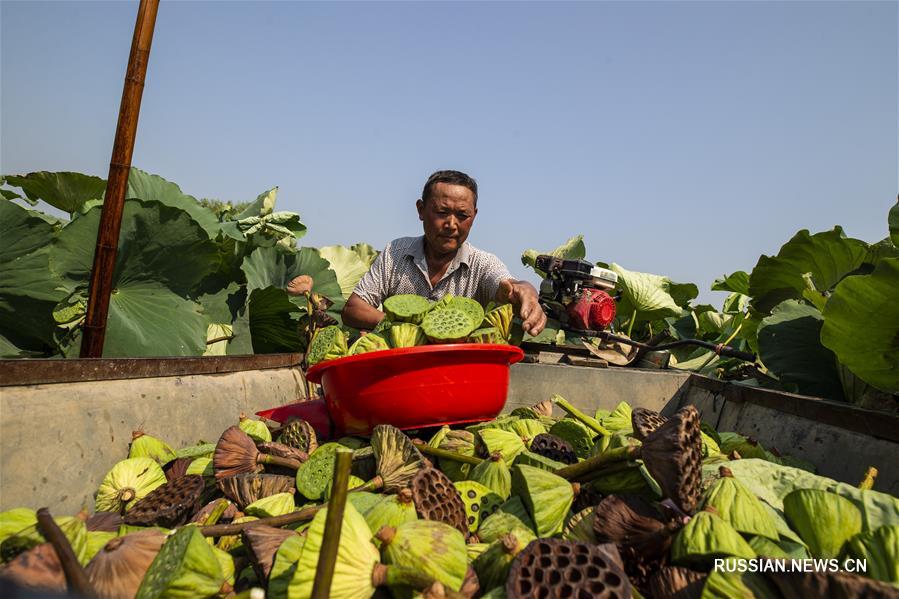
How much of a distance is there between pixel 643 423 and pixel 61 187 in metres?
4.96

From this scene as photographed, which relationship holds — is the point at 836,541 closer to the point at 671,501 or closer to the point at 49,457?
the point at 671,501

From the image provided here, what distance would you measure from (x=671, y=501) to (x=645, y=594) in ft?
0.74

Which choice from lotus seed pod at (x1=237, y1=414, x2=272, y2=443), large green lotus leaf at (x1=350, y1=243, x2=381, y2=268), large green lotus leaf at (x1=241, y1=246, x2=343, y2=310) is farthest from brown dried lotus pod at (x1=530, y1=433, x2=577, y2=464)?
large green lotus leaf at (x1=350, y1=243, x2=381, y2=268)

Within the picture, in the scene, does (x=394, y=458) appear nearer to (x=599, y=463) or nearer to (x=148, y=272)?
(x=599, y=463)

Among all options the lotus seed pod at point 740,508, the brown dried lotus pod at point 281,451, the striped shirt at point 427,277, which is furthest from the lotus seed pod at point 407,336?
the striped shirt at point 427,277

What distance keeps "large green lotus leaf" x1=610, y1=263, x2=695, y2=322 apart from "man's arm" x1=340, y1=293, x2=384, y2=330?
2.44 m

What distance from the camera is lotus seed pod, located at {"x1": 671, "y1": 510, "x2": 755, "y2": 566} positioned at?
1.23 meters

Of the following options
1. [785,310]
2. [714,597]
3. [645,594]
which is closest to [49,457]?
[645,594]

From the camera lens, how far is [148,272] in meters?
3.69

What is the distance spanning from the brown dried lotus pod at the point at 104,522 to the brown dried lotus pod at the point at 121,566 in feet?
1.16

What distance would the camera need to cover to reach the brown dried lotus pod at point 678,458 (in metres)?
1.36

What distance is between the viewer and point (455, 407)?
223 cm

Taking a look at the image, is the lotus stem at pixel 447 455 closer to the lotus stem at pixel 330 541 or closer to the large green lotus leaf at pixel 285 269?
the lotus stem at pixel 330 541

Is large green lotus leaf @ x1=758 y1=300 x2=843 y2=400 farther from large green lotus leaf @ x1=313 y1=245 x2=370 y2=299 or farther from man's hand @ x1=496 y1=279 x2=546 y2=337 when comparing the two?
large green lotus leaf @ x1=313 y1=245 x2=370 y2=299
